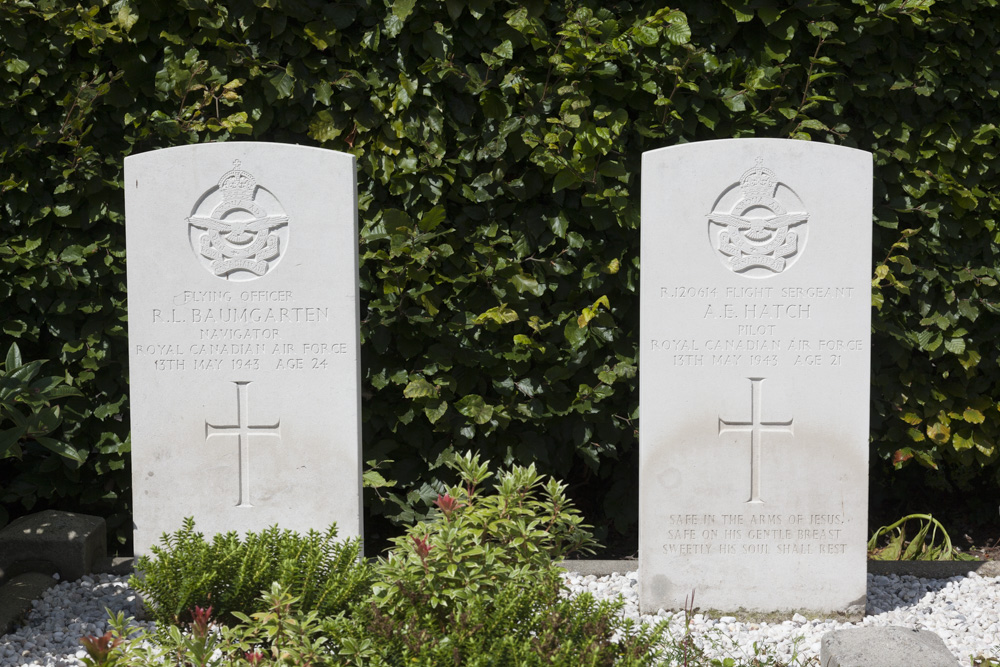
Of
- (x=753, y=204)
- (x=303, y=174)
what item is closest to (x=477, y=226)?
(x=303, y=174)

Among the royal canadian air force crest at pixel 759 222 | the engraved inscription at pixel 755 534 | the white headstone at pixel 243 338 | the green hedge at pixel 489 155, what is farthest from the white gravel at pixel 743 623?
the royal canadian air force crest at pixel 759 222

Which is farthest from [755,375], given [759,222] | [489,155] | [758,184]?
[489,155]

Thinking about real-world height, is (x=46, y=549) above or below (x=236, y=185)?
below

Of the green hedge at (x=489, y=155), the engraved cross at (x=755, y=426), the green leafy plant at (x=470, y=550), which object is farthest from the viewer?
the green hedge at (x=489, y=155)

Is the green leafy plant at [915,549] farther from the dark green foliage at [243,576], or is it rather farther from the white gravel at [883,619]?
the dark green foliage at [243,576]

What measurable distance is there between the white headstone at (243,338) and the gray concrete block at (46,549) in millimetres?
505

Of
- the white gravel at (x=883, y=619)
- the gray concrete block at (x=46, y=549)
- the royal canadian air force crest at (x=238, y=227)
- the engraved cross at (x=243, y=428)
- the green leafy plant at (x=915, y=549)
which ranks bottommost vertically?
the white gravel at (x=883, y=619)

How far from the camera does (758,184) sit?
3.46m

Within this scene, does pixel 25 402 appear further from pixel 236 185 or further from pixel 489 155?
pixel 489 155

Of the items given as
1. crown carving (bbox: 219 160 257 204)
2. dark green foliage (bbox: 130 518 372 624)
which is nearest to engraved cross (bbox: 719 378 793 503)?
dark green foliage (bbox: 130 518 372 624)

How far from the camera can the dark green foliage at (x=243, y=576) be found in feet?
8.71

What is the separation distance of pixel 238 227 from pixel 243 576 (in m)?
1.32

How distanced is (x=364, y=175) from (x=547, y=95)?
878 mm

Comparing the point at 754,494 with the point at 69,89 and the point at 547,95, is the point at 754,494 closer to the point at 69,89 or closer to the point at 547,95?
the point at 547,95
